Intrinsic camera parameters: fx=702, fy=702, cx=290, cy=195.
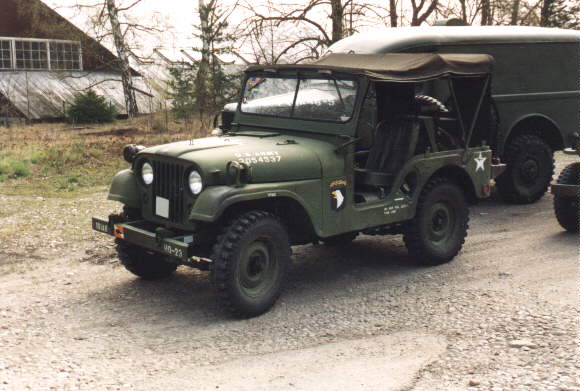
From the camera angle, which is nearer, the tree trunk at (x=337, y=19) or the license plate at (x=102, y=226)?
the license plate at (x=102, y=226)

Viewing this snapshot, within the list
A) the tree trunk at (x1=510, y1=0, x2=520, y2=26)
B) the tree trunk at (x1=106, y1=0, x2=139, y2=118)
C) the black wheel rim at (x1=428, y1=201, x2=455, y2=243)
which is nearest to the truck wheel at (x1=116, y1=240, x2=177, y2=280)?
the black wheel rim at (x1=428, y1=201, x2=455, y2=243)

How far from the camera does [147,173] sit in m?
6.30

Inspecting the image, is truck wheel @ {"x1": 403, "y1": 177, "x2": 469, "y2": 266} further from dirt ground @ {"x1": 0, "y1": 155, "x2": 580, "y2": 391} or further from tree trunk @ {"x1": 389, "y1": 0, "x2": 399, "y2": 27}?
tree trunk @ {"x1": 389, "y1": 0, "x2": 399, "y2": 27}

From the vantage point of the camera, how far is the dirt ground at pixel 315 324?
4770 millimetres

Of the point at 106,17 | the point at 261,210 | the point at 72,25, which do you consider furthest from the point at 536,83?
the point at 72,25

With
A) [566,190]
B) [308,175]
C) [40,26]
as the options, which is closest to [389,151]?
[308,175]

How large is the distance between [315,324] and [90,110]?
2078cm

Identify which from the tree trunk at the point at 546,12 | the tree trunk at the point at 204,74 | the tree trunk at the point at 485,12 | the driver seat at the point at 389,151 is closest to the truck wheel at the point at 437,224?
the driver seat at the point at 389,151

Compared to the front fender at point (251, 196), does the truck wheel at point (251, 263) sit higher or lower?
lower

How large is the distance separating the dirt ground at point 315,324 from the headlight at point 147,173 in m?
1.09

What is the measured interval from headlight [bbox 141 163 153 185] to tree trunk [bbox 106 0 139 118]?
1971 cm

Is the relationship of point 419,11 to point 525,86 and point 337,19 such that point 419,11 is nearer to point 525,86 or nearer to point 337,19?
point 337,19

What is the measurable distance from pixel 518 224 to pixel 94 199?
628 centimetres

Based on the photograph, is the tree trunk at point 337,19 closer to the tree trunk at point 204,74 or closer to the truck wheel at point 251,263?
the tree trunk at point 204,74
